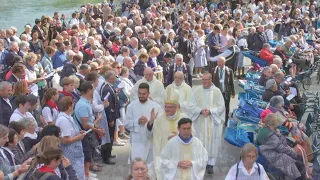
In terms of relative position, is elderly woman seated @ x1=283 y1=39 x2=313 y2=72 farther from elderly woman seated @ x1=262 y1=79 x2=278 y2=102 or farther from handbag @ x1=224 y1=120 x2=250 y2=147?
handbag @ x1=224 y1=120 x2=250 y2=147

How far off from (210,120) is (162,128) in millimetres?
1430

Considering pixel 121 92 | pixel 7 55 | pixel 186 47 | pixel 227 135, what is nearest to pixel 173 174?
pixel 227 135

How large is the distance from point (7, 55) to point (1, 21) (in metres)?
17.8

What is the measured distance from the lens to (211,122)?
Result: 9.16 metres

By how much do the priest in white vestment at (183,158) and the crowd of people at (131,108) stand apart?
13 millimetres

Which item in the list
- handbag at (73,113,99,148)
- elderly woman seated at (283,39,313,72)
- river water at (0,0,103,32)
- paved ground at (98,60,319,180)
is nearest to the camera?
handbag at (73,113,99,148)

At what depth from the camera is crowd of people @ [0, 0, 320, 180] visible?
652cm

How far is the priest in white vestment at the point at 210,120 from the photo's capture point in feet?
30.0

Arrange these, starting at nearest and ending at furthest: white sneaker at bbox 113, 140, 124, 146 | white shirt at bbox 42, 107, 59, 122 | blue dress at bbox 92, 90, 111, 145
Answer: white shirt at bbox 42, 107, 59, 122 < blue dress at bbox 92, 90, 111, 145 < white sneaker at bbox 113, 140, 124, 146

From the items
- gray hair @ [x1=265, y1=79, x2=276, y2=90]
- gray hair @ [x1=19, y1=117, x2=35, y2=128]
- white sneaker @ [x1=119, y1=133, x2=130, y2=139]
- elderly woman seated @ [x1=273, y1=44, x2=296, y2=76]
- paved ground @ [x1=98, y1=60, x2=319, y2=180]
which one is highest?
gray hair @ [x1=19, y1=117, x2=35, y2=128]

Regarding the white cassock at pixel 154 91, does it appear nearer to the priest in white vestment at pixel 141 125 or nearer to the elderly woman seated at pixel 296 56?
the priest in white vestment at pixel 141 125

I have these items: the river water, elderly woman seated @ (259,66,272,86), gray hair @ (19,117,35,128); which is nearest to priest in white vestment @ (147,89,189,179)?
gray hair @ (19,117,35,128)

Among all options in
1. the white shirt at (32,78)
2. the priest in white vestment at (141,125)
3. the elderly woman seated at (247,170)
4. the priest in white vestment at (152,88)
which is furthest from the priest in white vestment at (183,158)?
the white shirt at (32,78)

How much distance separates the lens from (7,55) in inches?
480
